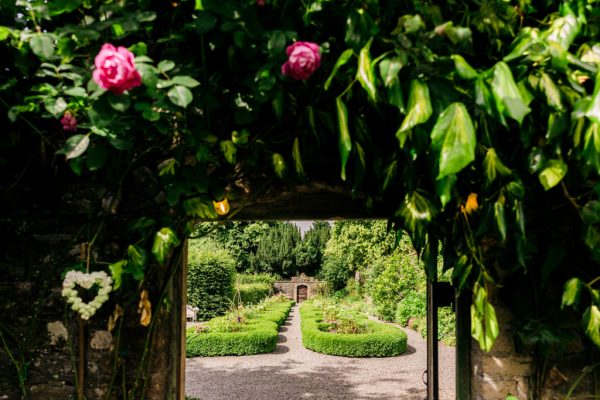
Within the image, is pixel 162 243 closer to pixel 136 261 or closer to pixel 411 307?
pixel 136 261

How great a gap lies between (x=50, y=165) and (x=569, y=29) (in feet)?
7.09

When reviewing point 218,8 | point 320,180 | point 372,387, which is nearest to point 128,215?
point 320,180

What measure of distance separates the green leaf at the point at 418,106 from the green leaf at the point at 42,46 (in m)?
1.12

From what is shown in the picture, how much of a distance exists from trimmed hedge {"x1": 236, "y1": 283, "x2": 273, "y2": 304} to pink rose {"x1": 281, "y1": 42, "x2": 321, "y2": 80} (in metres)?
17.7

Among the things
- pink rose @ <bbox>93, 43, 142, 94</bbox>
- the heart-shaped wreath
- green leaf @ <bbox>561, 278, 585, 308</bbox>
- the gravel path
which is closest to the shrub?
the gravel path

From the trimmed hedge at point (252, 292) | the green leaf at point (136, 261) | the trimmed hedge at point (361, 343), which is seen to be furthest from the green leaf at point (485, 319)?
the trimmed hedge at point (252, 292)

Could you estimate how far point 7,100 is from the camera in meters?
1.80

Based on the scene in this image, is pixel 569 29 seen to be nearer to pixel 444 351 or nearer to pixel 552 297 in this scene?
pixel 552 297

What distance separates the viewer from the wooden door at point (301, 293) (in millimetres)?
26203

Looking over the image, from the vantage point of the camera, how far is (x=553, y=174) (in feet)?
5.13

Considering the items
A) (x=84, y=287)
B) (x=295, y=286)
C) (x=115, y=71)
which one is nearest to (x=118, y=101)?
(x=115, y=71)

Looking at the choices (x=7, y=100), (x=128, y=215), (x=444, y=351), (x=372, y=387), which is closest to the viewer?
(x=7, y=100)

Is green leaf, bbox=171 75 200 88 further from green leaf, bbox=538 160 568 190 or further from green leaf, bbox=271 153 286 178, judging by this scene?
green leaf, bbox=538 160 568 190

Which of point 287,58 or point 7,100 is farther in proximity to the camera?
point 7,100
